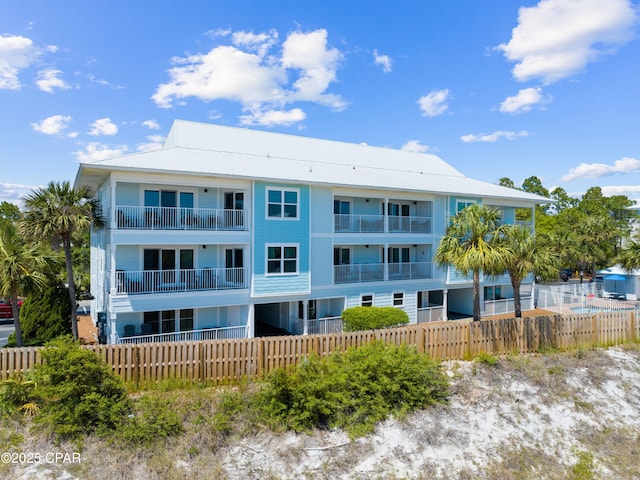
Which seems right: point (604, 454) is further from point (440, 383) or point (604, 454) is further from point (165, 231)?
point (165, 231)

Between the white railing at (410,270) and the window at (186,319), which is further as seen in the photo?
the white railing at (410,270)

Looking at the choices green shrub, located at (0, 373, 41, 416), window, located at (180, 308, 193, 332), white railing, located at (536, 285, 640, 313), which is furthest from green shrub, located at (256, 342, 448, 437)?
white railing, located at (536, 285, 640, 313)

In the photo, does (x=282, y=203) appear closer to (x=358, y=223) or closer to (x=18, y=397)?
(x=358, y=223)

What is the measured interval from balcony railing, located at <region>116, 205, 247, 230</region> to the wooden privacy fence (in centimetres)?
738

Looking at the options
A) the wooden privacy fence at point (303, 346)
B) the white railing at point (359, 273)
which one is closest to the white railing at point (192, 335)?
the wooden privacy fence at point (303, 346)

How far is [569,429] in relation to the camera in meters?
11.5

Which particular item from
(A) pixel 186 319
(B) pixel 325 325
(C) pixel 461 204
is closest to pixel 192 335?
(A) pixel 186 319

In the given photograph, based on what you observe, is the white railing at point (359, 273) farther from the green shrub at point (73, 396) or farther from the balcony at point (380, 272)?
the green shrub at point (73, 396)

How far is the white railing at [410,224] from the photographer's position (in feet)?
78.4

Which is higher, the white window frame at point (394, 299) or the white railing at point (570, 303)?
the white window frame at point (394, 299)

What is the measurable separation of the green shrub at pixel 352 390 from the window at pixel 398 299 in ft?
37.5

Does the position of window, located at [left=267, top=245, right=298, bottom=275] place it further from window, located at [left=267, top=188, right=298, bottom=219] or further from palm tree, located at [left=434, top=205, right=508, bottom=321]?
palm tree, located at [left=434, top=205, right=508, bottom=321]

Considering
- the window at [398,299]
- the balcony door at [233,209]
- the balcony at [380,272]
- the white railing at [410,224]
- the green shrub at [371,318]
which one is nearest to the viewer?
the balcony door at [233,209]

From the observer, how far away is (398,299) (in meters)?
23.6
